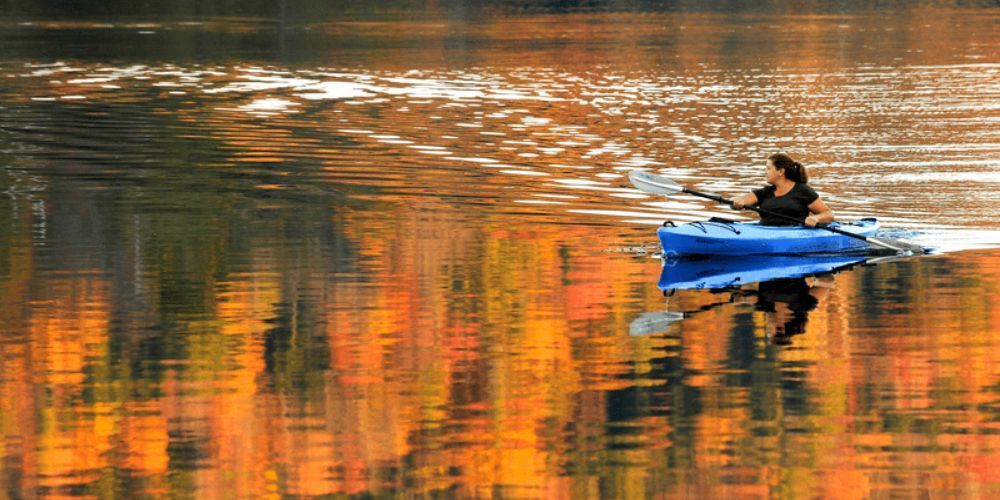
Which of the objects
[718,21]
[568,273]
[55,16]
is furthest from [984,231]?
[55,16]

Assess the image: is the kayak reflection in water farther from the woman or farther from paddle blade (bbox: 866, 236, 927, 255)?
the woman

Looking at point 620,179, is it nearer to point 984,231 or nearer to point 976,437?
point 984,231

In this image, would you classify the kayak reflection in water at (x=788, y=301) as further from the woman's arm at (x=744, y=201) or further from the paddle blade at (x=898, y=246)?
the woman's arm at (x=744, y=201)

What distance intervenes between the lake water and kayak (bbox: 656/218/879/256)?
52cm

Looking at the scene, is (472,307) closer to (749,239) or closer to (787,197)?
(749,239)

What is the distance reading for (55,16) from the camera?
10888 centimetres

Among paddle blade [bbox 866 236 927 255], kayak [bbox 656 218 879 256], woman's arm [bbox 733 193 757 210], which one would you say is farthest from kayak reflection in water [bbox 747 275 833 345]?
woman's arm [bbox 733 193 757 210]

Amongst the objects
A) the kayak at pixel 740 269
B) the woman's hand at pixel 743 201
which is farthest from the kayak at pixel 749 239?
the woman's hand at pixel 743 201

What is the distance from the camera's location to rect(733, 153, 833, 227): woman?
25531 mm

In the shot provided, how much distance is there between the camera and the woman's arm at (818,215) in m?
25.3

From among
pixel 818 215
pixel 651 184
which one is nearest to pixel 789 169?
pixel 818 215

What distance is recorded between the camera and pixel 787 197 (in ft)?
84.4

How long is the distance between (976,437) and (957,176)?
20573mm

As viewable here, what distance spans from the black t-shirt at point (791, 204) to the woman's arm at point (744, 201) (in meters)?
0.09
